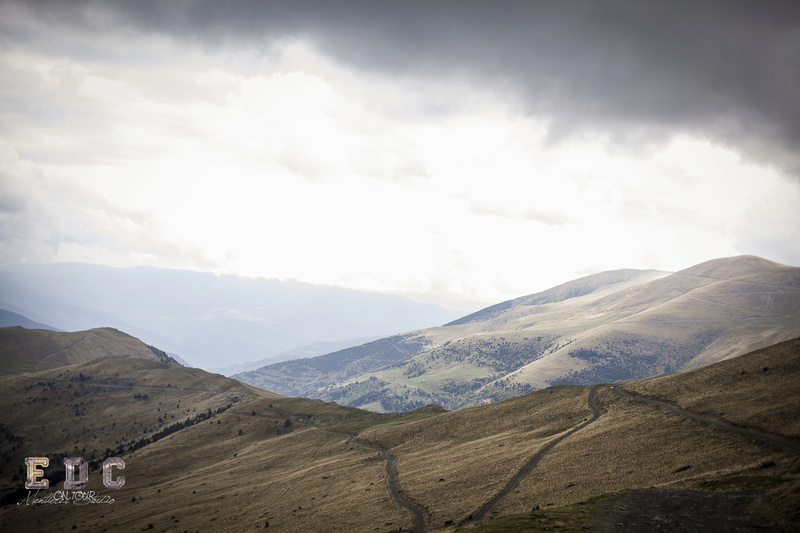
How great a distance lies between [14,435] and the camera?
196 metres

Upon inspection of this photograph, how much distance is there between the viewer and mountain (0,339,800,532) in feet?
142

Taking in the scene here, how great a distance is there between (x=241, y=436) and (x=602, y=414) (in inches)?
4360

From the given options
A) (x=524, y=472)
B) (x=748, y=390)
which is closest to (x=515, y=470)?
(x=524, y=472)

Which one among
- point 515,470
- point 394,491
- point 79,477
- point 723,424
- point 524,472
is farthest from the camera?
point 79,477

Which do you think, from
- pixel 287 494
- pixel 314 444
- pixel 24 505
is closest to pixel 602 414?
pixel 287 494

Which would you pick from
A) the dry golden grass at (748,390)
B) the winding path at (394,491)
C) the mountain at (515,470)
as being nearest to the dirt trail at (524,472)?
the mountain at (515,470)

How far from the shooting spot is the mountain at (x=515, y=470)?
4328cm

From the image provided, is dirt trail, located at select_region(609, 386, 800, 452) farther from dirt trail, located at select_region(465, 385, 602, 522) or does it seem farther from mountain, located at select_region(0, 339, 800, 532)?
dirt trail, located at select_region(465, 385, 602, 522)

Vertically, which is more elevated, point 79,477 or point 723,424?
point 723,424

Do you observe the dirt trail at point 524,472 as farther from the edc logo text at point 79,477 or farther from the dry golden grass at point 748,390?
the edc logo text at point 79,477

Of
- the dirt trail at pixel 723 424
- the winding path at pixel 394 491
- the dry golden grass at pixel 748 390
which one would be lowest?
the winding path at pixel 394 491

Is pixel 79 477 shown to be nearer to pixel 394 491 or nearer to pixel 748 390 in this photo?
pixel 394 491

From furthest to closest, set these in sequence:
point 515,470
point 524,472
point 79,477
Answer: point 79,477 < point 515,470 < point 524,472

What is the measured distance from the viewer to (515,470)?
62844 mm
